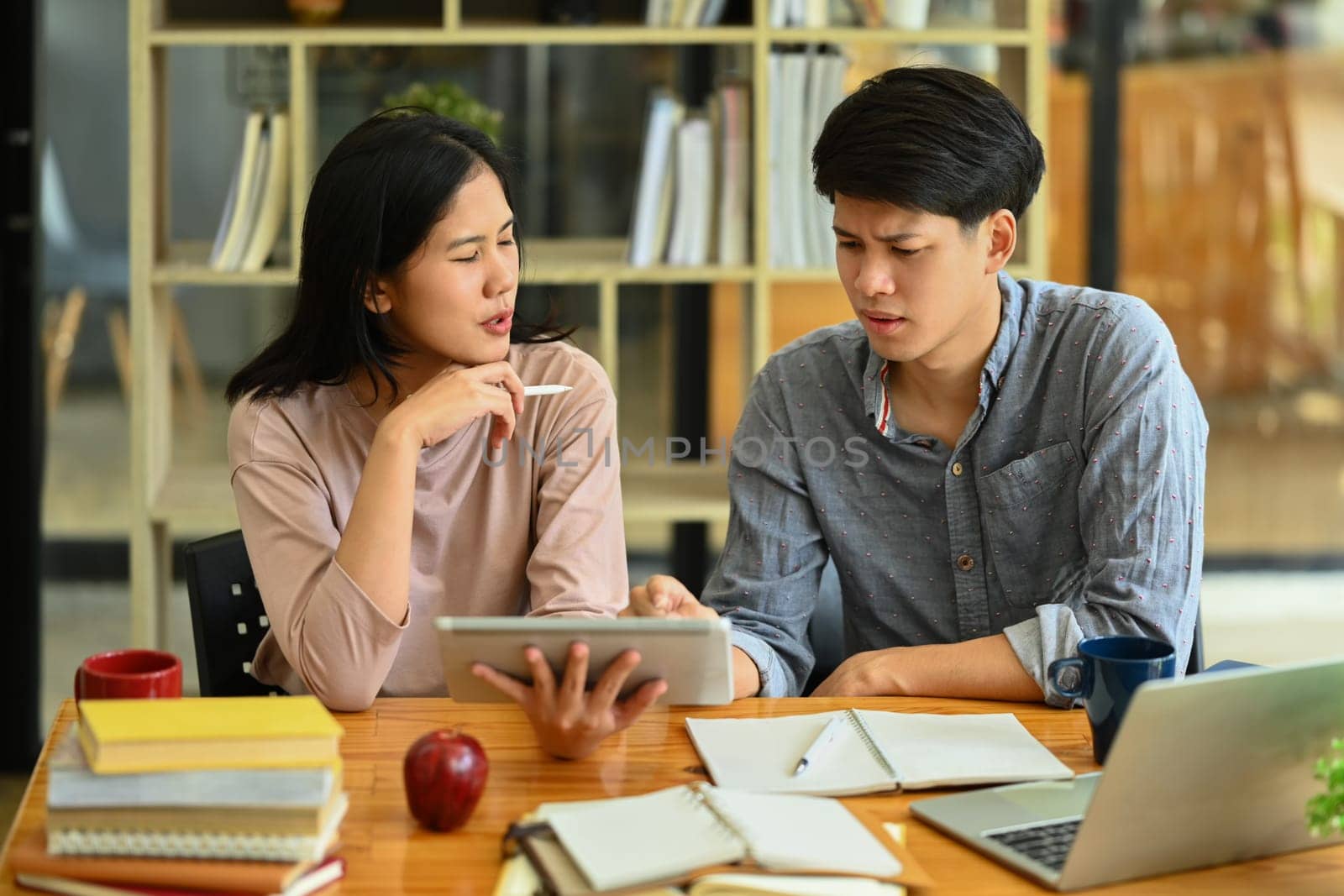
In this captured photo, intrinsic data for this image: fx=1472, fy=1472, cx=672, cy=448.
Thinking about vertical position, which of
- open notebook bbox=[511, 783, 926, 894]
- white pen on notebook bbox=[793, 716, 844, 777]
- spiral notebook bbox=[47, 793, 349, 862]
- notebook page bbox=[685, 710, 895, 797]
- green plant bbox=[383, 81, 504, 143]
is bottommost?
notebook page bbox=[685, 710, 895, 797]

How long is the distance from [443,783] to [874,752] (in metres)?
0.40

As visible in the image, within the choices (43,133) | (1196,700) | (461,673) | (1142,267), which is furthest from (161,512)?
(1142,267)

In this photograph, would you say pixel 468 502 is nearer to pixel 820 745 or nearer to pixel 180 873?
pixel 820 745

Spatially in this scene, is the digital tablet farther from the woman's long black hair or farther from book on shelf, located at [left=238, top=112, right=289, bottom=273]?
book on shelf, located at [left=238, top=112, right=289, bottom=273]

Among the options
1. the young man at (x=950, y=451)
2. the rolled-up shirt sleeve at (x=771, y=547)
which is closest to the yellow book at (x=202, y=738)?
the young man at (x=950, y=451)

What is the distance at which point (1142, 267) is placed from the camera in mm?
3932

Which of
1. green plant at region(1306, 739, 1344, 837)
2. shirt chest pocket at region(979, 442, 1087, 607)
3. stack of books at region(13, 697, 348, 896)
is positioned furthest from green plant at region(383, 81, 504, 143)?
green plant at region(1306, 739, 1344, 837)

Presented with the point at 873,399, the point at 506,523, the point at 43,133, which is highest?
the point at 43,133

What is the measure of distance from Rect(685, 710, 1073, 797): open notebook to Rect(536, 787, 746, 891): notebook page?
0.36ft

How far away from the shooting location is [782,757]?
131 cm

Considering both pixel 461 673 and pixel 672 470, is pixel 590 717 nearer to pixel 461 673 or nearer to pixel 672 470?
pixel 461 673

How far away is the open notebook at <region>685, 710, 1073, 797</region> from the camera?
1.25m

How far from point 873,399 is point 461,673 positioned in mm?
730

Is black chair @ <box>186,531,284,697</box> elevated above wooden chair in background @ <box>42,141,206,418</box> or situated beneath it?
situated beneath
